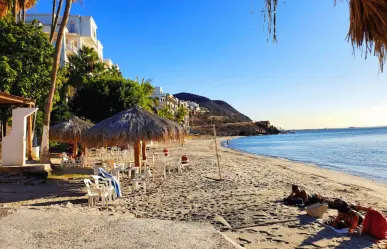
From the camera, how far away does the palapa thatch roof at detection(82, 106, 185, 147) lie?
37.6 feet

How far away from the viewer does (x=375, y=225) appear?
5.89 metres

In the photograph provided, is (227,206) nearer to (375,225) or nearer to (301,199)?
(301,199)

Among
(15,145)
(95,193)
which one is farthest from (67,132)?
(95,193)

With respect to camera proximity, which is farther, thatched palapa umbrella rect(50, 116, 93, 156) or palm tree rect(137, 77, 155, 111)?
palm tree rect(137, 77, 155, 111)

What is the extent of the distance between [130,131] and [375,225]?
313 inches

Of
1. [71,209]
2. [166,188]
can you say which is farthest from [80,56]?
[71,209]

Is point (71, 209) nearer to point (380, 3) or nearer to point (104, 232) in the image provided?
A: point (104, 232)

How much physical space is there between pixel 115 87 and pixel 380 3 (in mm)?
25683

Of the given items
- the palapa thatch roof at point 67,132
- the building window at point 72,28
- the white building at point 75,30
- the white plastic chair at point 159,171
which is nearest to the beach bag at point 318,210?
the white plastic chair at point 159,171

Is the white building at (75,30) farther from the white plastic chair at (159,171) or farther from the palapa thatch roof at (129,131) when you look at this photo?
the white plastic chair at (159,171)

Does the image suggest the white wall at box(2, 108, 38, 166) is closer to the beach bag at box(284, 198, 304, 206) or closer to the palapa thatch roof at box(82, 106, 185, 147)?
the palapa thatch roof at box(82, 106, 185, 147)

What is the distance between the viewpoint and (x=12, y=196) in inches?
348

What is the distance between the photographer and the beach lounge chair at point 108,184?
27.0ft

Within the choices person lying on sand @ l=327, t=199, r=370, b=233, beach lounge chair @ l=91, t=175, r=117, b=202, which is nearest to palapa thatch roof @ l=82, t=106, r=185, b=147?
beach lounge chair @ l=91, t=175, r=117, b=202
